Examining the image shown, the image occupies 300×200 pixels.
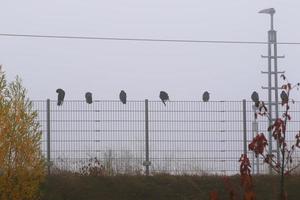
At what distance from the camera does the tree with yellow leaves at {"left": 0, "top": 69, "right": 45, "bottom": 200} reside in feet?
36.1

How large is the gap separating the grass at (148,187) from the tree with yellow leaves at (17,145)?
1.81m

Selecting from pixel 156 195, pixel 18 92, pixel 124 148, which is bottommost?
pixel 156 195

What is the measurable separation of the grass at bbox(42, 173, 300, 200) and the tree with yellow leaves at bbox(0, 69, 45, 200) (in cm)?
181

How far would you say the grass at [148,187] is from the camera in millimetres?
13312

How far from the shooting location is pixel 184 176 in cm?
1422

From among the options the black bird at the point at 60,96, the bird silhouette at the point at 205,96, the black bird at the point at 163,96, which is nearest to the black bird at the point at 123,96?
the black bird at the point at 163,96

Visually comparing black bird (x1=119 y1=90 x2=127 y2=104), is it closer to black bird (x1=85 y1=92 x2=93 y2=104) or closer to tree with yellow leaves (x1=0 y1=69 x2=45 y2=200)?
black bird (x1=85 y1=92 x2=93 y2=104)

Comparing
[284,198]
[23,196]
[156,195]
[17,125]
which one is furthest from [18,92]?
[284,198]

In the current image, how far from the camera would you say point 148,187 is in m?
13.8

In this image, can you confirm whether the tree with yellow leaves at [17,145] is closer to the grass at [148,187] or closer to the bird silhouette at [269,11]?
the grass at [148,187]

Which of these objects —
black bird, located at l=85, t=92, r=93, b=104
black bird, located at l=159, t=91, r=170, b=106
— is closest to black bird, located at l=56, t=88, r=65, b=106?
black bird, located at l=85, t=92, r=93, b=104

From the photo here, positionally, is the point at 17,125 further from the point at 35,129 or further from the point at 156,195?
the point at 156,195

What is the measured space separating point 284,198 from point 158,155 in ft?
29.1

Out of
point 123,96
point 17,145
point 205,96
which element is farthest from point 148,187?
point 17,145
